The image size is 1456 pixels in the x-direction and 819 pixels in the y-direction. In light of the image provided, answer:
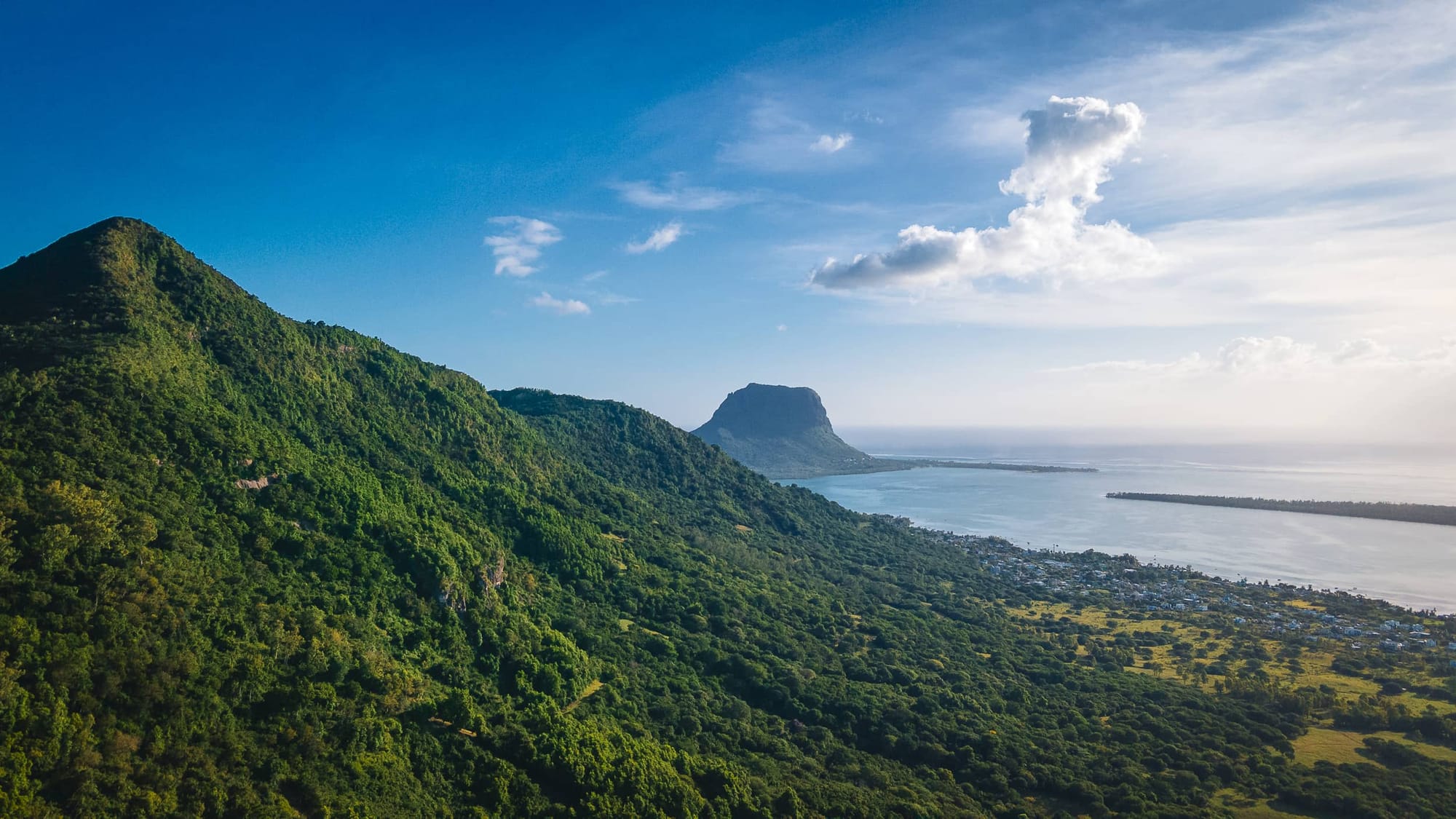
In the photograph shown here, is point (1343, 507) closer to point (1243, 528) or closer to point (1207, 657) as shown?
point (1243, 528)

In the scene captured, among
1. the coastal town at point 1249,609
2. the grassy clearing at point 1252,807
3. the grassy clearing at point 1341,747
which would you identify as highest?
the coastal town at point 1249,609

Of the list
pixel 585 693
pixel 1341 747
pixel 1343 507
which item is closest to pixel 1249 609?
pixel 1341 747

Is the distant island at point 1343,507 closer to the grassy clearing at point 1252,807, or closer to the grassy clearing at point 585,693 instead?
the grassy clearing at point 1252,807

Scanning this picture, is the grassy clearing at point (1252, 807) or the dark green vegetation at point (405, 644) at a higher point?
the dark green vegetation at point (405, 644)

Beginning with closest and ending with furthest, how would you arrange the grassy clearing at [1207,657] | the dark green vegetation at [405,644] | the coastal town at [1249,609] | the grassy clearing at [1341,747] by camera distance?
Answer: the dark green vegetation at [405,644] < the grassy clearing at [1341,747] < the grassy clearing at [1207,657] < the coastal town at [1249,609]

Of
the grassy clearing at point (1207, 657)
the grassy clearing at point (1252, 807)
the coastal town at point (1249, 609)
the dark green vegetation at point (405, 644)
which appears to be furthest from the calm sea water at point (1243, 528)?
the grassy clearing at point (1252, 807)

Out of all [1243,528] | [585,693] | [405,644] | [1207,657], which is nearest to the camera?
[405,644]

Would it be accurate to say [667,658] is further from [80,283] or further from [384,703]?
[80,283]

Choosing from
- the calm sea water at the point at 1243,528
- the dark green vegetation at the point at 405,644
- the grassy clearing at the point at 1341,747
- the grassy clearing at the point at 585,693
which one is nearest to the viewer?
the dark green vegetation at the point at 405,644
